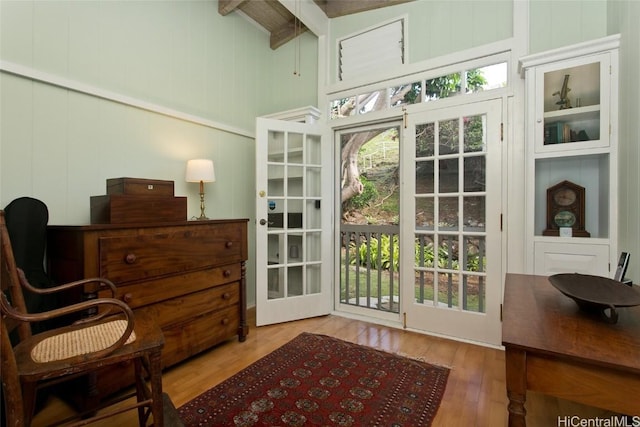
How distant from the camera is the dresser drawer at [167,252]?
1.56 m

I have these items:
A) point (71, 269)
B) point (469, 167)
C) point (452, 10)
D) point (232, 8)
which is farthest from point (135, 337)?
point (452, 10)

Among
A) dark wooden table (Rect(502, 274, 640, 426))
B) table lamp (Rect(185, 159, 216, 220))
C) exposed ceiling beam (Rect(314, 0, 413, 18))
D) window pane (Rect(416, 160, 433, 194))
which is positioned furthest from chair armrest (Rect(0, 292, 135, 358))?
exposed ceiling beam (Rect(314, 0, 413, 18))

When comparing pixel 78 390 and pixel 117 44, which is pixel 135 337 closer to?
pixel 78 390

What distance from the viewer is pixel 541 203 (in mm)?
2123

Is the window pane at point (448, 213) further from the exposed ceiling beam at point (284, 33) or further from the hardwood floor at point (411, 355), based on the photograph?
the exposed ceiling beam at point (284, 33)

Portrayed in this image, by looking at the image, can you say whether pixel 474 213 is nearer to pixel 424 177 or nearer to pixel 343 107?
pixel 424 177

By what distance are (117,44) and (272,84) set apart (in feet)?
5.42

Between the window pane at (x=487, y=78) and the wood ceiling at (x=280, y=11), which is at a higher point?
the wood ceiling at (x=280, y=11)

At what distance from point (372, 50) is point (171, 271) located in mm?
2649

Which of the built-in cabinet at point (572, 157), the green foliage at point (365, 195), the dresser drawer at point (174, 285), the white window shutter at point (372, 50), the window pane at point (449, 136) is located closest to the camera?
the dresser drawer at point (174, 285)

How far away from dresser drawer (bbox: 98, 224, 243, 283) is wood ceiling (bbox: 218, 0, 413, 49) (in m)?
2.22

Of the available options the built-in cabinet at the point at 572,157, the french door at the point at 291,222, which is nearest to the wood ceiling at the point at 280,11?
the french door at the point at 291,222

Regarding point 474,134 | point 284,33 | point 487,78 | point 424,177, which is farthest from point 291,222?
point 284,33

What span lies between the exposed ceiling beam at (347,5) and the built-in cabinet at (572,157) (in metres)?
1.46
